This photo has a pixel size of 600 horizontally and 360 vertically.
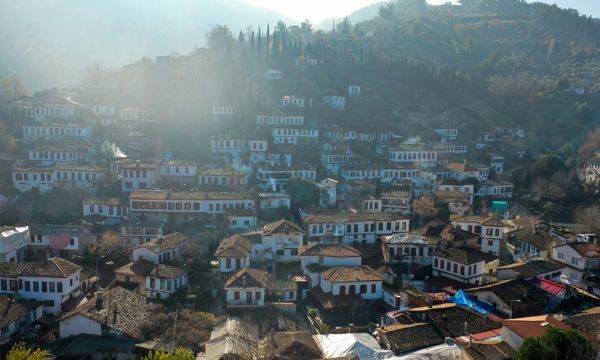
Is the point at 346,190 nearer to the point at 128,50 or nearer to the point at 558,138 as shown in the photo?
the point at 558,138

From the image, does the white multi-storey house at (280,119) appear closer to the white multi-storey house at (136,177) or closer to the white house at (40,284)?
the white multi-storey house at (136,177)

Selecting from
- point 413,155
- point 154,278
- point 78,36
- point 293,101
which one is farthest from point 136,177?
point 78,36

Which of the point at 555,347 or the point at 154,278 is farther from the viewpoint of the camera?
the point at 154,278

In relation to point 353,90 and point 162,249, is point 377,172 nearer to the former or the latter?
point 162,249

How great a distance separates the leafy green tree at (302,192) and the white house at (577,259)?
54.1ft

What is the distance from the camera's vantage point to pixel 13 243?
29812mm

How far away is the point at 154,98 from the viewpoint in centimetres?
5872

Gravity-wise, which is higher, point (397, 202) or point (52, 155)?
point (52, 155)

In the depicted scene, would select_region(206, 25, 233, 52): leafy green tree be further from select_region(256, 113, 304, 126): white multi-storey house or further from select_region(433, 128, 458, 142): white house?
select_region(433, 128, 458, 142): white house

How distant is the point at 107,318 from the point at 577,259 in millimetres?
25783

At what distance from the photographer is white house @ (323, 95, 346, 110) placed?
6356cm

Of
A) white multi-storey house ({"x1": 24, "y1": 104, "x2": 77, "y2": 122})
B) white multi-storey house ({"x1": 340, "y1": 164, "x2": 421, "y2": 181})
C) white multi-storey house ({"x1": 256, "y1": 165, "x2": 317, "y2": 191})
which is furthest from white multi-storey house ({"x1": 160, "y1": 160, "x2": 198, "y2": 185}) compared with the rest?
white multi-storey house ({"x1": 24, "y1": 104, "x2": 77, "y2": 122})

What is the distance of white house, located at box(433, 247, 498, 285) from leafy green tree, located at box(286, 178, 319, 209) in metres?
10.9

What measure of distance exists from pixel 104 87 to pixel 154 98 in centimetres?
647
